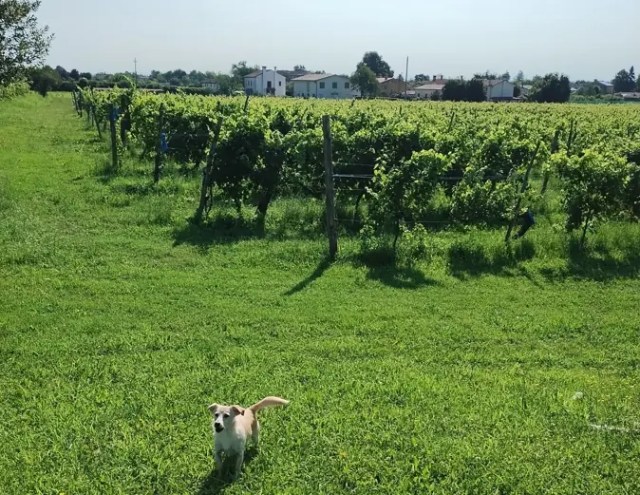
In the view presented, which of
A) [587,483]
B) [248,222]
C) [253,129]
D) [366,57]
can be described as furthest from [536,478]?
[366,57]

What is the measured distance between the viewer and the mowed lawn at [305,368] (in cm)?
430

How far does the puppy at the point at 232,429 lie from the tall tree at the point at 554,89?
258ft

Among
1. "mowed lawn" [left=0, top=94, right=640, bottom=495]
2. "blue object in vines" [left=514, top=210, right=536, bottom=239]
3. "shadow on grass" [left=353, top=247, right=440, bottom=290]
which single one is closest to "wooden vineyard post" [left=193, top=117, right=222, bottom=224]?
"mowed lawn" [left=0, top=94, right=640, bottom=495]

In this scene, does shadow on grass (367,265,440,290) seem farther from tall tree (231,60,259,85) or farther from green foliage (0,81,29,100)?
tall tree (231,60,259,85)

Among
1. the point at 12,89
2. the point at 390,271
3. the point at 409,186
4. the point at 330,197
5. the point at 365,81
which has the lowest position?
the point at 390,271

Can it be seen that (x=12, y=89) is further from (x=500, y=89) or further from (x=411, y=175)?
(x=500, y=89)

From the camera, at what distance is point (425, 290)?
8.26m

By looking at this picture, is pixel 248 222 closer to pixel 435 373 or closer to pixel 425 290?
→ pixel 425 290

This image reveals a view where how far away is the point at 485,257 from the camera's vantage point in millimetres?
9648

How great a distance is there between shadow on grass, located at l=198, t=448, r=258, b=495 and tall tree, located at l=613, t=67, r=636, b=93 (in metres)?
143

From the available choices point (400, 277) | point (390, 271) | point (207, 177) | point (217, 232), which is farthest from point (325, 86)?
point (400, 277)

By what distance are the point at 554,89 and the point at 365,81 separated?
2958 cm

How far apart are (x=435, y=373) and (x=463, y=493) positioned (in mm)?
1770

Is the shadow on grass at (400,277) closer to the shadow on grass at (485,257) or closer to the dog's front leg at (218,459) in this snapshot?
the shadow on grass at (485,257)
